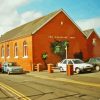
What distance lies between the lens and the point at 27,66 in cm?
4228

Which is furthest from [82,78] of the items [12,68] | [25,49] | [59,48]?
[25,49]

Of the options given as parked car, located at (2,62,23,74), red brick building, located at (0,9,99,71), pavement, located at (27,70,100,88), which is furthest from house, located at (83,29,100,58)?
pavement, located at (27,70,100,88)

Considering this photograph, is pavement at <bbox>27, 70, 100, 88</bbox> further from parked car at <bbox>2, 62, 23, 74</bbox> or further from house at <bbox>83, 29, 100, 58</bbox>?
house at <bbox>83, 29, 100, 58</bbox>

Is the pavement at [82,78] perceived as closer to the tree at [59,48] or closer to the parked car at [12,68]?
the parked car at [12,68]

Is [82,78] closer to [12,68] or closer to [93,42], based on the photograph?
[12,68]

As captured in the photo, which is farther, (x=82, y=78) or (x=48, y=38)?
(x=48, y=38)

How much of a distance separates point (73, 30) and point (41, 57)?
23.0 ft

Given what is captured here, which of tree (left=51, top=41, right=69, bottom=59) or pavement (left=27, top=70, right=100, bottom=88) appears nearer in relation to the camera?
pavement (left=27, top=70, right=100, bottom=88)

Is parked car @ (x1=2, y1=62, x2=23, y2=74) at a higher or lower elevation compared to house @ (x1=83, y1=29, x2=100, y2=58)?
lower

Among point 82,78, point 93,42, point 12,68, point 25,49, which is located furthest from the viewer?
point 93,42

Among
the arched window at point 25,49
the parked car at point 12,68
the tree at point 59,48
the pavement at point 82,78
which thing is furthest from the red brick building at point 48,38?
the pavement at point 82,78

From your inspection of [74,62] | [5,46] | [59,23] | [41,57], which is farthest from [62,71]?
[5,46]

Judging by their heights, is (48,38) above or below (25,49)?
above

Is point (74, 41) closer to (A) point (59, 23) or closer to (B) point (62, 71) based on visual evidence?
(A) point (59, 23)
